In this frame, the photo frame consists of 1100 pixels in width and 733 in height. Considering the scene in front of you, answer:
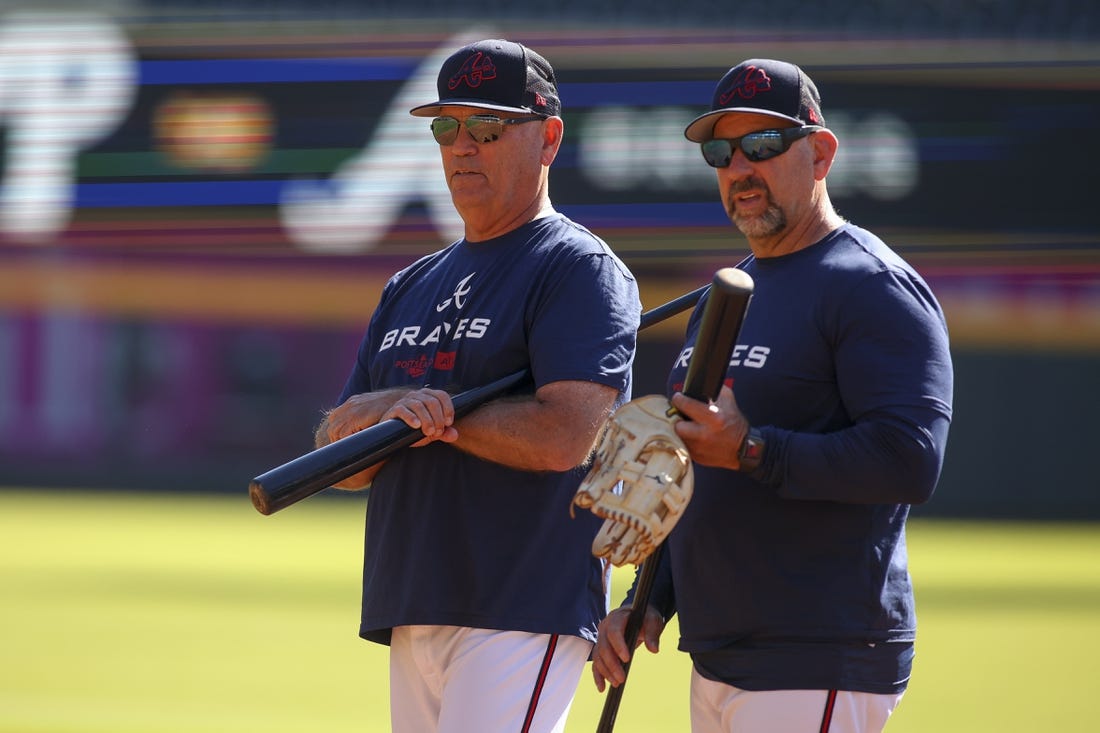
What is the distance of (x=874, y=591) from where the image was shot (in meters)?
2.12

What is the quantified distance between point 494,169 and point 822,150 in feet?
2.02

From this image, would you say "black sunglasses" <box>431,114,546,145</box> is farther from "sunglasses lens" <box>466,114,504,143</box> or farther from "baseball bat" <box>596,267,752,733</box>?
"baseball bat" <box>596,267,752,733</box>

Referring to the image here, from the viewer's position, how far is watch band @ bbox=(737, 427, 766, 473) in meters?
2.01

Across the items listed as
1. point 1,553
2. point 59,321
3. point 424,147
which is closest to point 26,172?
point 59,321

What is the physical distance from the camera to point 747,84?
7.52 ft

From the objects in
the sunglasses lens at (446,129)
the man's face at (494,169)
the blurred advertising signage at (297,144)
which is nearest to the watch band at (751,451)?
the man's face at (494,169)

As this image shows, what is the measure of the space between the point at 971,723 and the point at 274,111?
29.7 ft

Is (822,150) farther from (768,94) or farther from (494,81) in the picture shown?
(494,81)

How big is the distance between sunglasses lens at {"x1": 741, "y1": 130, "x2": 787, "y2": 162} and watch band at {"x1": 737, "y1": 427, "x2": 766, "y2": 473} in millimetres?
529

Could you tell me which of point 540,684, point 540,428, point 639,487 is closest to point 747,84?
point 540,428

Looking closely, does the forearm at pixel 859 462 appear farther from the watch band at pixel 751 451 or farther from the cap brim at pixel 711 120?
the cap brim at pixel 711 120

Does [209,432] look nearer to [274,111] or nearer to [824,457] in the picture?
[274,111]

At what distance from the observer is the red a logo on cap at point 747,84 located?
228 centimetres

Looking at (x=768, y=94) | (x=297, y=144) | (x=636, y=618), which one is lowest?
(x=297, y=144)
